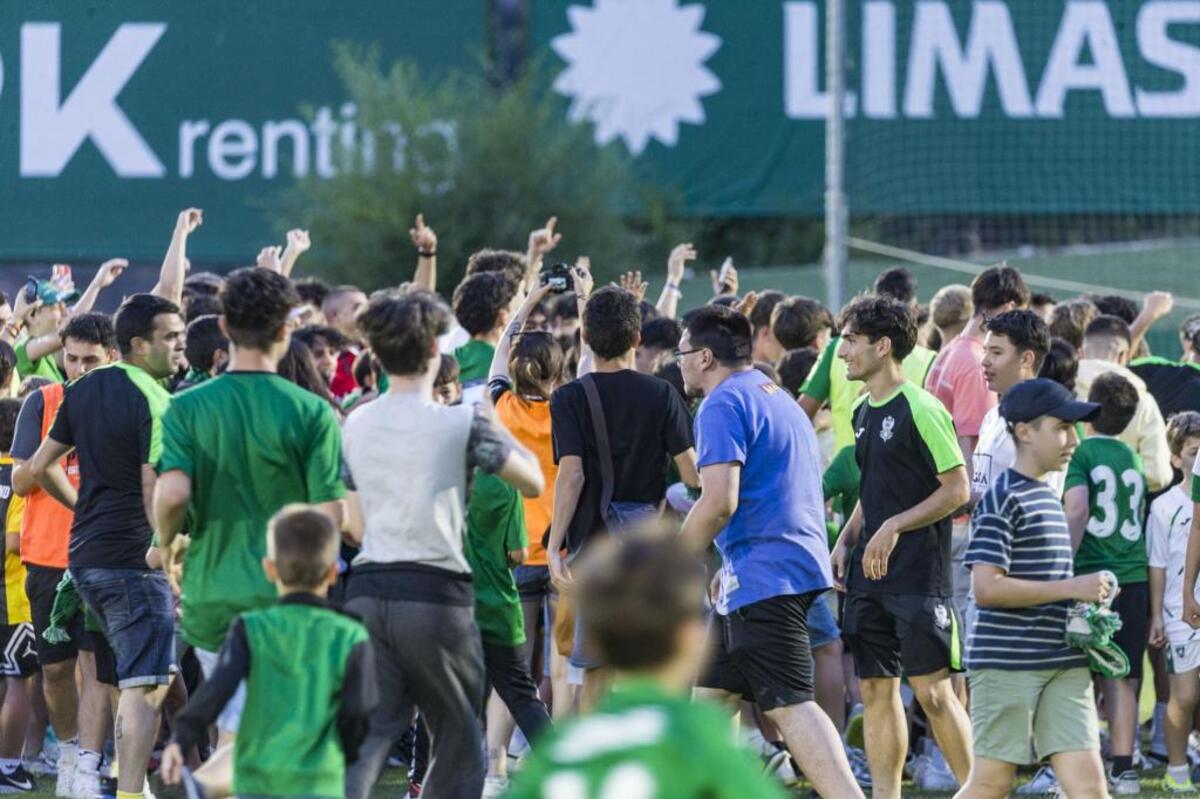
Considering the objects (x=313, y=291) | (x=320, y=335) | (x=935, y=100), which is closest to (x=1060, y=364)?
(x=320, y=335)

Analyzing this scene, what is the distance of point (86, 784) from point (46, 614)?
1.01 metres

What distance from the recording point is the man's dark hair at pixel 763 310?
9.98m

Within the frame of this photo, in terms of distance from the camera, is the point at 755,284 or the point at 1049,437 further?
the point at 755,284

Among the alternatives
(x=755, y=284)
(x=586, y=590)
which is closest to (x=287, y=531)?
(x=586, y=590)

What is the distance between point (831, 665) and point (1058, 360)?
5.67 ft

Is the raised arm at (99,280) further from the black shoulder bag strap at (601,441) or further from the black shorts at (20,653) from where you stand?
the black shoulder bag strap at (601,441)

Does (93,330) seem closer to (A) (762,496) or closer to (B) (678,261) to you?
(A) (762,496)

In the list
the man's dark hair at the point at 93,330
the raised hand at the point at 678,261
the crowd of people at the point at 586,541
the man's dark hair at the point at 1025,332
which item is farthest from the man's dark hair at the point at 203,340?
the man's dark hair at the point at 1025,332

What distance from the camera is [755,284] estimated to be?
70.4 ft

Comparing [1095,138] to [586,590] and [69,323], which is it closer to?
[69,323]

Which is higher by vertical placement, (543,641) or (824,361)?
(824,361)

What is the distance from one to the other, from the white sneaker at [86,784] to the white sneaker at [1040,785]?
3.96 meters

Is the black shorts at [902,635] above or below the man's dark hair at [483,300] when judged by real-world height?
below

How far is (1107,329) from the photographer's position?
9.40m
